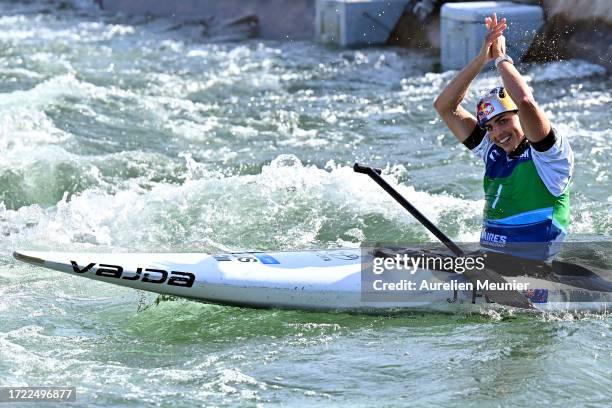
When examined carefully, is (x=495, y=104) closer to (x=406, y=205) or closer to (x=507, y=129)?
(x=507, y=129)

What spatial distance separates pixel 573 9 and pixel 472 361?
27.5ft

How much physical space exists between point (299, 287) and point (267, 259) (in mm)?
276

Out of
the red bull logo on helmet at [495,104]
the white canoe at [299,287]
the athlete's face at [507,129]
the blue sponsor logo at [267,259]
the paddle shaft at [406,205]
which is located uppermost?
the red bull logo on helmet at [495,104]

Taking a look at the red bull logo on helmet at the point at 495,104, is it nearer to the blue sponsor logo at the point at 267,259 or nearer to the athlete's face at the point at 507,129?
the athlete's face at the point at 507,129

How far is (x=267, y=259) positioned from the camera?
18.8ft

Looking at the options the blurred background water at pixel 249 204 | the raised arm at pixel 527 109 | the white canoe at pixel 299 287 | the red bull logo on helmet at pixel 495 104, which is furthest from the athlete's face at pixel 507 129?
the blurred background water at pixel 249 204

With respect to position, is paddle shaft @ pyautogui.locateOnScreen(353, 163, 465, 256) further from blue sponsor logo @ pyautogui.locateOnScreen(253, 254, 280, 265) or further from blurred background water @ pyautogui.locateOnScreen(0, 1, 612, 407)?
blue sponsor logo @ pyautogui.locateOnScreen(253, 254, 280, 265)

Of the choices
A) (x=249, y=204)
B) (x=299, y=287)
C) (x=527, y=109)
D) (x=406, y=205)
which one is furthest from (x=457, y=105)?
(x=249, y=204)

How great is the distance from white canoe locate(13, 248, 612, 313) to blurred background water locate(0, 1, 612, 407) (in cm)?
9

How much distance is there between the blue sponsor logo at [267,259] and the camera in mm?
5691

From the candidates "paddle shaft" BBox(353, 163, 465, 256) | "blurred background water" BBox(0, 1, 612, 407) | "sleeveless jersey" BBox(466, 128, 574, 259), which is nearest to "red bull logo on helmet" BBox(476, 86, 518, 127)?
"sleeveless jersey" BBox(466, 128, 574, 259)

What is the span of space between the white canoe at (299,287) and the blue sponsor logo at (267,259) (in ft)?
0.04

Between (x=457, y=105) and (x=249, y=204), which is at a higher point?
(x=457, y=105)

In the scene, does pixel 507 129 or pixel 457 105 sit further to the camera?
pixel 457 105
